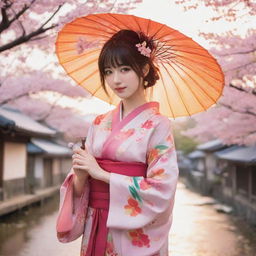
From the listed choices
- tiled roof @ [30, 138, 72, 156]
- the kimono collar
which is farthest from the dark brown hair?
tiled roof @ [30, 138, 72, 156]

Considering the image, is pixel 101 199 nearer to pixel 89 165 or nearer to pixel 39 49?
pixel 89 165

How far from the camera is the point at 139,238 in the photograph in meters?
2.71

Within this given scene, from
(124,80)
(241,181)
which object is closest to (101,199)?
(124,80)

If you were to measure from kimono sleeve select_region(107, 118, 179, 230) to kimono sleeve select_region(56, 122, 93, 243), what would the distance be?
0.28 m

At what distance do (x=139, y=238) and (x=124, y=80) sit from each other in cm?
96

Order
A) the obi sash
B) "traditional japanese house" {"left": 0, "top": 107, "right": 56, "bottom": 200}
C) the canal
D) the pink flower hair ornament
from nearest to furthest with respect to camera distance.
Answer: the obi sash < the pink flower hair ornament < the canal < "traditional japanese house" {"left": 0, "top": 107, "right": 56, "bottom": 200}

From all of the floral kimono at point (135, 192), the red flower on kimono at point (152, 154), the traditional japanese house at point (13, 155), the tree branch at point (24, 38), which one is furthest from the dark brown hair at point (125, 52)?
the traditional japanese house at point (13, 155)

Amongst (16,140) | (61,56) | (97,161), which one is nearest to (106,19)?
(61,56)

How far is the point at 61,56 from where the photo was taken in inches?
134

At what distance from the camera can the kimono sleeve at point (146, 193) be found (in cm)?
263

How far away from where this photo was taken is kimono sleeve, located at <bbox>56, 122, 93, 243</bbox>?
2.83m

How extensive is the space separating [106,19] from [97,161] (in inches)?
34.9

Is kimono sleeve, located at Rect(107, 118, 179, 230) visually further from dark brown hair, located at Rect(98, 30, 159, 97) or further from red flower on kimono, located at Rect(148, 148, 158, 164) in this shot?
dark brown hair, located at Rect(98, 30, 159, 97)

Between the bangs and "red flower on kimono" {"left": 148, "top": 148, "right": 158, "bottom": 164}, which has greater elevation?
the bangs
